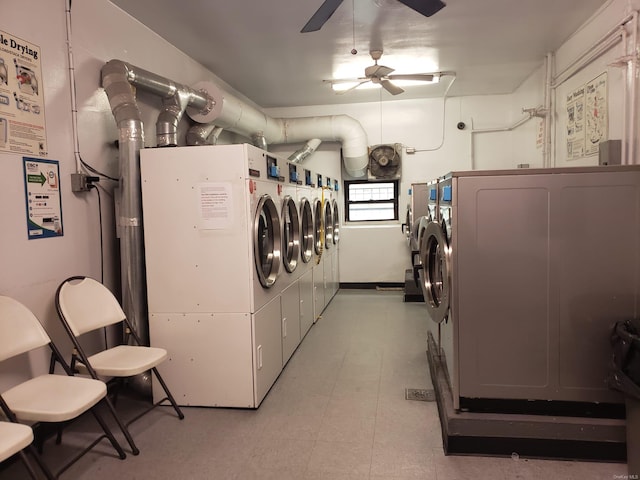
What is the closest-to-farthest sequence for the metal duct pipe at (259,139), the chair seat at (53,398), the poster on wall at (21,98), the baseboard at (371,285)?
the chair seat at (53,398) → the poster on wall at (21,98) → the metal duct pipe at (259,139) → the baseboard at (371,285)

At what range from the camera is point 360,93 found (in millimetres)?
6176

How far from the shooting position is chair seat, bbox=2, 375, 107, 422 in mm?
1878

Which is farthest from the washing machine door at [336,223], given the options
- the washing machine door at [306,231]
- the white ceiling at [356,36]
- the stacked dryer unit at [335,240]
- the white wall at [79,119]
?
the white wall at [79,119]

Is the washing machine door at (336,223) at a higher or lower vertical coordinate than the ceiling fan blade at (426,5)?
lower

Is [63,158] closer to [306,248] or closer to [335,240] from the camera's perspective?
[306,248]

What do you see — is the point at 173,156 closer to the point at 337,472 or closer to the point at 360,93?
the point at 337,472

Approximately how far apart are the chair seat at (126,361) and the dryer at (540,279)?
1751 mm

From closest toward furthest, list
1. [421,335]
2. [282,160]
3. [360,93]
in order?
[282,160] < [421,335] < [360,93]

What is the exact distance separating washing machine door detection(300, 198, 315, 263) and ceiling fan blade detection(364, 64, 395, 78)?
1435 mm

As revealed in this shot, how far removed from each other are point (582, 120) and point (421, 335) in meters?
2.63

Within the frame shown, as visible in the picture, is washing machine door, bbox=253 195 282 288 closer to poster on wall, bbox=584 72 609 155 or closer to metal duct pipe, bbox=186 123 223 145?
metal duct pipe, bbox=186 123 223 145

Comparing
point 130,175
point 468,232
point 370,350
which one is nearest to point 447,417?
point 468,232

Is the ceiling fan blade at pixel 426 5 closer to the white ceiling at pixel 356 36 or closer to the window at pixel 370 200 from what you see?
the white ceiling at pixel 356 36

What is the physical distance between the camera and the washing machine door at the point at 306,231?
4.39 metres
